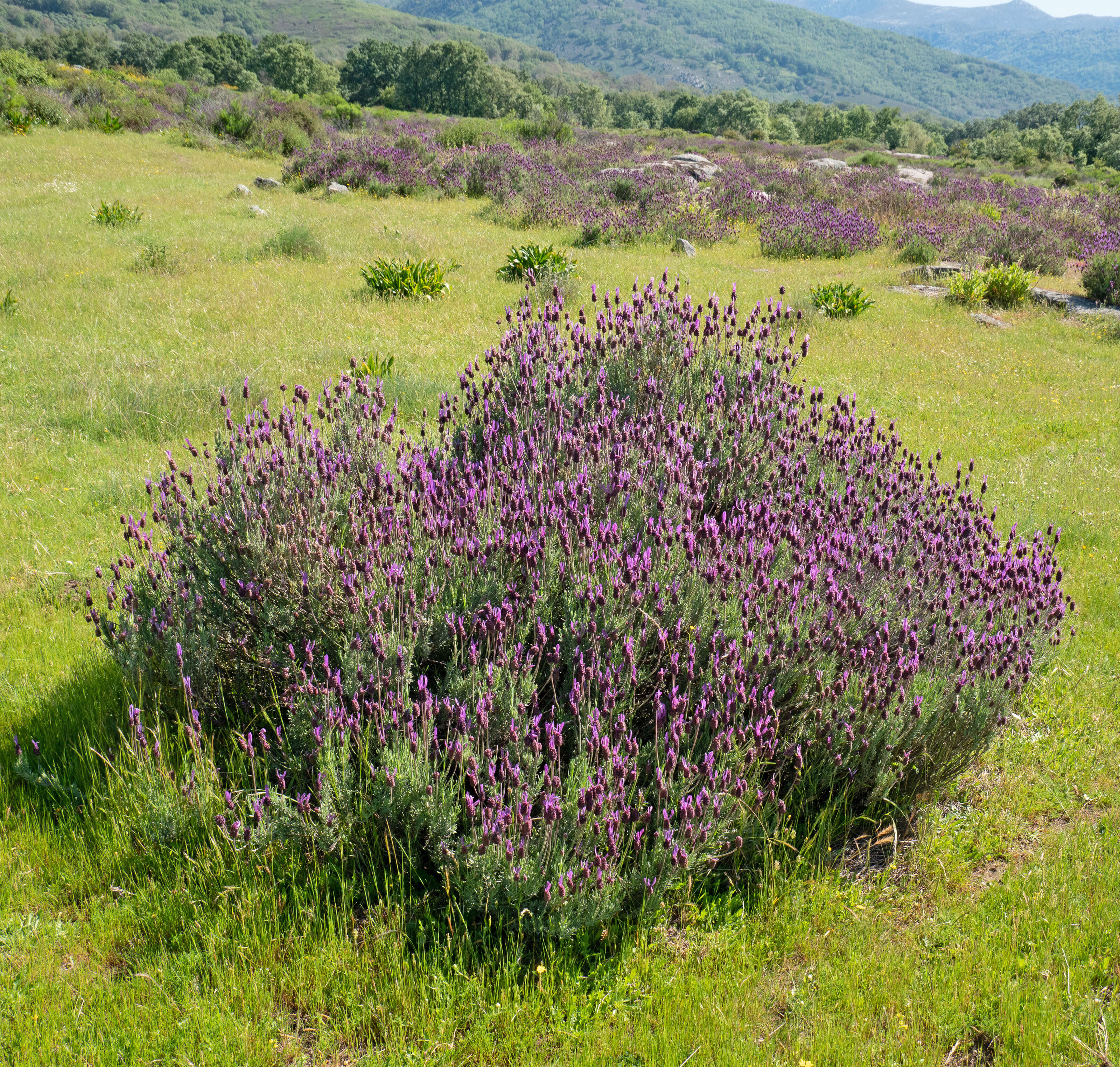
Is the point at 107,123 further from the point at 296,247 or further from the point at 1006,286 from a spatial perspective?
the point at 1006,286

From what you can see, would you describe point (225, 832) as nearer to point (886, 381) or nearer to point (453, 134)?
point (886, 381)

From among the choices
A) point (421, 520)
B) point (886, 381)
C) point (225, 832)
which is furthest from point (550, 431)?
point (886, 381)

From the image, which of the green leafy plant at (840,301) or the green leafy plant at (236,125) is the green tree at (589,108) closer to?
the green leafy plant at (236,125)

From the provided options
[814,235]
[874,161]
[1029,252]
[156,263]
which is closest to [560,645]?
[156,263]

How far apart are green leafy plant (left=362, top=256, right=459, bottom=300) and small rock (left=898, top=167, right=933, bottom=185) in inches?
860

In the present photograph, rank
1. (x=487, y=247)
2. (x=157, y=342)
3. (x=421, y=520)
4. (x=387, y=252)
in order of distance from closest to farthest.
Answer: (x=421, y=520), (x=157, y=342), (x=387, y=252), (x=487, y=247)

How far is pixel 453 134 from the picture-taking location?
25281 millimetres

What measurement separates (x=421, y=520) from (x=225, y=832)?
1517mm

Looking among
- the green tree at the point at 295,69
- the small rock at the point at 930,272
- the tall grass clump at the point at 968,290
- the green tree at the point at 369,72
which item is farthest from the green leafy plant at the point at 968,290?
the green tree at the point at 369,72

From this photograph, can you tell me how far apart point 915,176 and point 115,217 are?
94.0 feet

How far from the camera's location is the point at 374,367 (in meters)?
7.83

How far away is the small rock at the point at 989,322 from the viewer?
11.7 metres

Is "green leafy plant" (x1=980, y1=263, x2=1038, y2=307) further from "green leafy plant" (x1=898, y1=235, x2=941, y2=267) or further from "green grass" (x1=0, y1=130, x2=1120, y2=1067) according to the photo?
"green grass" (x1=0, y1=130, x2=1120, y2=1067)

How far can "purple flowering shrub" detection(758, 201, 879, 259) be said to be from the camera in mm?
16188
